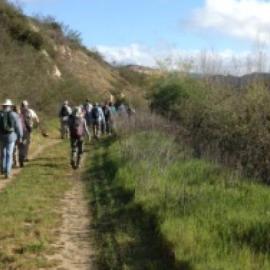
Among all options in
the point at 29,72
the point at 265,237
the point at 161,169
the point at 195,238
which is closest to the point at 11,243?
the point at 195,238

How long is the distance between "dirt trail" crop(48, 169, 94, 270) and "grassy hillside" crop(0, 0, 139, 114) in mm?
17166

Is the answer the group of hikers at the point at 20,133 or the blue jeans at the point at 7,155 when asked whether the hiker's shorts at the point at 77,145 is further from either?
the blue jeans at the point at 7,155

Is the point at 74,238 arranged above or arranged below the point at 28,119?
below

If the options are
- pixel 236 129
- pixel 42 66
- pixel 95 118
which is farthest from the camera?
pixel 42 66

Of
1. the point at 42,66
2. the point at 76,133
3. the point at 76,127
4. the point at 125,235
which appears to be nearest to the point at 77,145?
the point at 76,133

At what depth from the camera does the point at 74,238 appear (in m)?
10.9

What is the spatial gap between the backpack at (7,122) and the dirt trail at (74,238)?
141 inches

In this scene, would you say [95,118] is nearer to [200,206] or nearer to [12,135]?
[12,135]

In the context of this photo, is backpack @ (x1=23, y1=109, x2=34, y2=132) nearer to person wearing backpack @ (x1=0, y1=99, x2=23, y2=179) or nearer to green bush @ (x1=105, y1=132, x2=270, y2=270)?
person wearing backpack @ (x1=0, y1=99, x2=23, y2=179)

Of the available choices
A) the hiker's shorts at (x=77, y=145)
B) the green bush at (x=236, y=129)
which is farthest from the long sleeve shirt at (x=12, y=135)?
the green bush at (x=236, y=129)

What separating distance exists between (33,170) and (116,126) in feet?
42.3

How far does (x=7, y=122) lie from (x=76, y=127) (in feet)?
10.0

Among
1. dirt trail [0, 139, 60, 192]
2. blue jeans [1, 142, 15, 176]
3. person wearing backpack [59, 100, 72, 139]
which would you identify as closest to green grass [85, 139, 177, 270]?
dirt trail [0, 139, 60, 192]

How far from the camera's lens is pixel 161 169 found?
1512 centimetres
